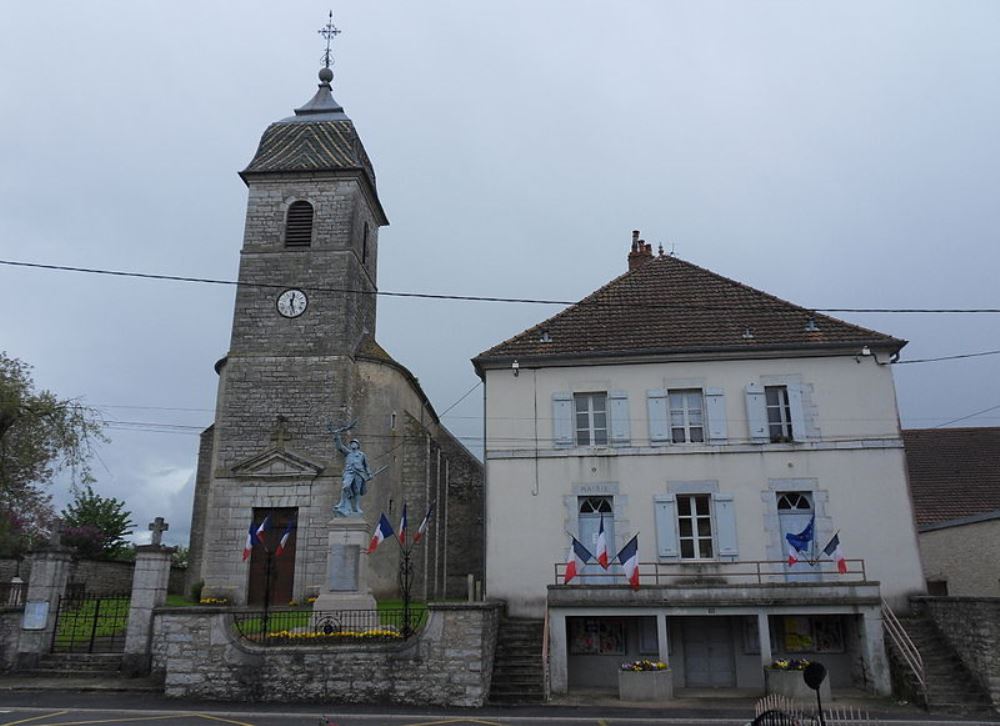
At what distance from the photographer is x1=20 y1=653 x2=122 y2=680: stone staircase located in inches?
603

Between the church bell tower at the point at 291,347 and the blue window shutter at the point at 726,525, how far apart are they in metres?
11.9

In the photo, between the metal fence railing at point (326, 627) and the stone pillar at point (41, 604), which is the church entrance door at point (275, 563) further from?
the metal fence railing at point (326, 627)

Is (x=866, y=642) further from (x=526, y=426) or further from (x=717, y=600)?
(x=526, y=426)

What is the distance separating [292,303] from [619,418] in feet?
43.0

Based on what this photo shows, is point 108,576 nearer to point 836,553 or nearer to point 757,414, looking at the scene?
point 757,414

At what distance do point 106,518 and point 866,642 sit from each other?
137ft

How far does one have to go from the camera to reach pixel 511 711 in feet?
43.0

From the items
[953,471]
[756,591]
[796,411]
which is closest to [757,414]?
[796,411]

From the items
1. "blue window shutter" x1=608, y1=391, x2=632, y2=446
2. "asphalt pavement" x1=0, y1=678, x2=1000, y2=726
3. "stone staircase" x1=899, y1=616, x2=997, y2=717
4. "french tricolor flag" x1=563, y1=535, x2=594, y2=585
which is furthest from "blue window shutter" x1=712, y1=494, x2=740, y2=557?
"stone staircase" x1=899, y1=616, x2=997, y2=717

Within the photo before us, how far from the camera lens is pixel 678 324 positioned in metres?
19.3

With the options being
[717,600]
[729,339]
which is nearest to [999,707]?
[717,600]

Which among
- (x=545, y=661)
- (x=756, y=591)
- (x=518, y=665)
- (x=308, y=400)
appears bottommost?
(x=518, y=665)

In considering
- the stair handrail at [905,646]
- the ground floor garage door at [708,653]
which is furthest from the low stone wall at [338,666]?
the stair handrail at [905,646]

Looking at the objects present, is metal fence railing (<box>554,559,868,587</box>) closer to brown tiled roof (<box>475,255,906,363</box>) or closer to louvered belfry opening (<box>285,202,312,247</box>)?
brown tiled roof (<box>475,255,906,363</box>)
